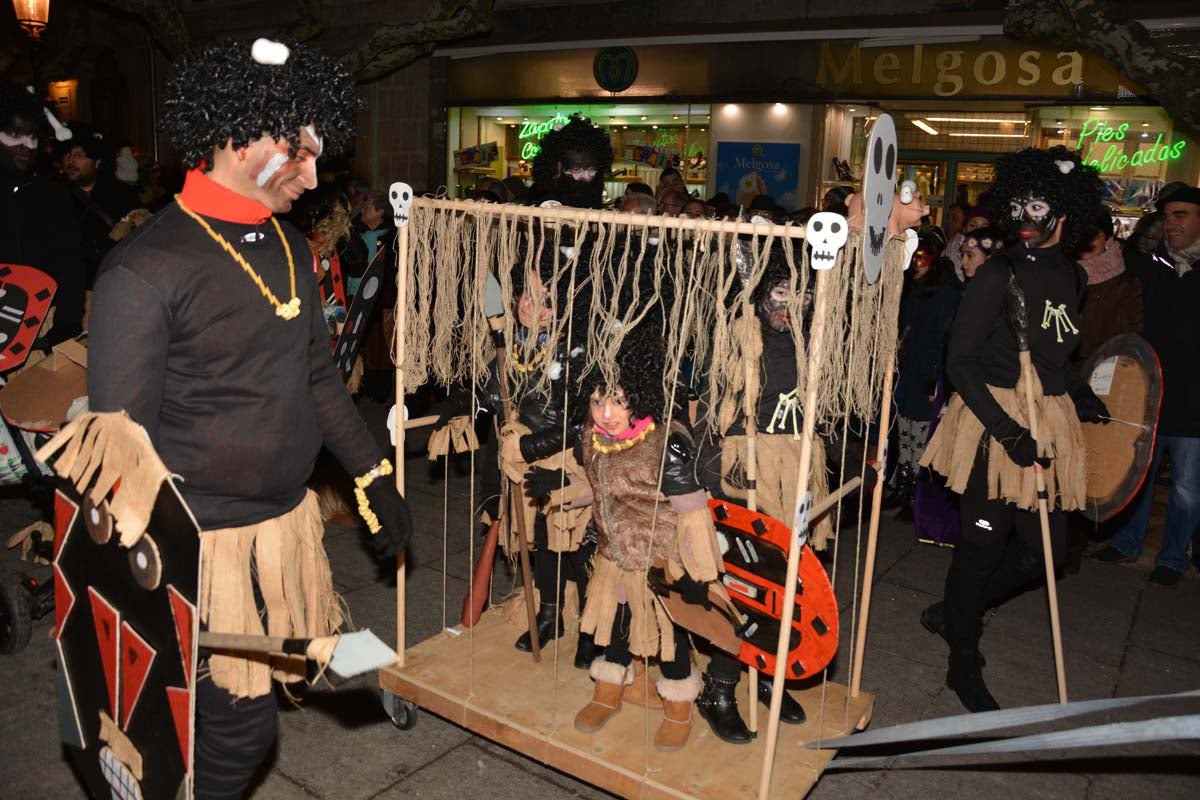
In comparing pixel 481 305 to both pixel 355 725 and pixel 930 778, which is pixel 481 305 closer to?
pixel 355 725

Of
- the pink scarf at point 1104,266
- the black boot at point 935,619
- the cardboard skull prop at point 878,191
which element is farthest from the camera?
the pink scarf at point 1104,266

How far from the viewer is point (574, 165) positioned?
4.33 m

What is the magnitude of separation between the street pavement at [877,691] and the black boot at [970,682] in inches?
3.6

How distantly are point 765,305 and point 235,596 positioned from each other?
2.06 meters

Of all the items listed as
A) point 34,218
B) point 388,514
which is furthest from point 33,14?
point 388,514

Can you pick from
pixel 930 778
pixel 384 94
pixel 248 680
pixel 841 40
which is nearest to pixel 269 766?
pixel 248 680

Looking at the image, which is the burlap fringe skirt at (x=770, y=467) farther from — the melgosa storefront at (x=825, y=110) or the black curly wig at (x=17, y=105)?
the melgosa storefront at (x=825, y=110)

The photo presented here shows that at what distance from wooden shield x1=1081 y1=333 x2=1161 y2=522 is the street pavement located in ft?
2.83

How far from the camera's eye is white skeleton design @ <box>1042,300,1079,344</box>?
3.77m

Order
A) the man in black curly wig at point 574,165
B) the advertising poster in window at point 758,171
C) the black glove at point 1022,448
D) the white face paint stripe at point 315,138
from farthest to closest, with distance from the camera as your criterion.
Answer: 1. the advertising poster in window at point 758,171
2. the man in black curly wig at point 574,165
3. the black glove at point 1022,448
4. the white face paint stripe at point 315,138

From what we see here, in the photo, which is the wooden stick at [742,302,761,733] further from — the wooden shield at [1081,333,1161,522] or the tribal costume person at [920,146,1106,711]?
the wooden shield at [1081,333,1161,522]

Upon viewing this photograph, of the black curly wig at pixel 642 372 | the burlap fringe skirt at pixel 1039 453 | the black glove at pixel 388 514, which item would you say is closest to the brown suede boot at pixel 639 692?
the black curly wig at pixel 642 372

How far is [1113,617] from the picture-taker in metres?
4.88

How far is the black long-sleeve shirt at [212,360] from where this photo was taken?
214 centimetres
